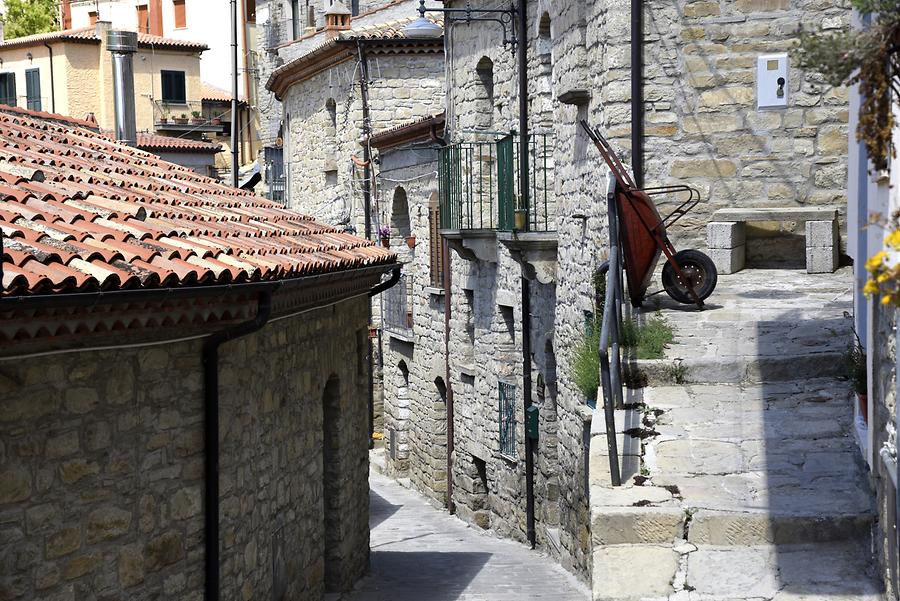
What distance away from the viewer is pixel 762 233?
1199 cm

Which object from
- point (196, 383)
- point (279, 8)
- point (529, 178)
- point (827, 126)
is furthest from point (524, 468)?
point (279, 8)

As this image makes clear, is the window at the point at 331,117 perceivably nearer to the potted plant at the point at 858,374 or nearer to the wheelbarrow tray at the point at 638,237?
the wheelbarrow tray at the point at 638,237

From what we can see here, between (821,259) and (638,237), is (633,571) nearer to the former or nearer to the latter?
(638,237)

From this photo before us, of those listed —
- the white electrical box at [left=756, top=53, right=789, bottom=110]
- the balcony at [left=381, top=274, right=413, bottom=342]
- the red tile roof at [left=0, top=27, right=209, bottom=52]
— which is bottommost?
the balcony at [left=381, top=274, right=413, bottom=342]

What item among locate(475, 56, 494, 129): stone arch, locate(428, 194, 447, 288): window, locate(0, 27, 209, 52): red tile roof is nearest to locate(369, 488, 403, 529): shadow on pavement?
locate(428, 194, 447, 288): window

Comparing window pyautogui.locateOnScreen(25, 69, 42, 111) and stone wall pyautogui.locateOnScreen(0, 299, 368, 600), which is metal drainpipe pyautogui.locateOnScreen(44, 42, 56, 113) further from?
stone wall pyautogui.locateOnScreen(0, 299, 368, 600)

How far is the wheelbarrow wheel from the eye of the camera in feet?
33.9

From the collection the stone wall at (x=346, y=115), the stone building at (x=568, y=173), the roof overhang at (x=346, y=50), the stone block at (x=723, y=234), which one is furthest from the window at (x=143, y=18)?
the stone block at (x=723, y=234)

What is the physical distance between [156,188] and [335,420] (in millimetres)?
A: 3034

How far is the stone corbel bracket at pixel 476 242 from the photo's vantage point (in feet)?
57.9

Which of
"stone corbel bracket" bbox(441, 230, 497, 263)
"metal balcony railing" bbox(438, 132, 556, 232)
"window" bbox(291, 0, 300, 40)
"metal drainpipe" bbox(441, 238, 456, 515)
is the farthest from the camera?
"window" bbox(291, 0, 300, 40)

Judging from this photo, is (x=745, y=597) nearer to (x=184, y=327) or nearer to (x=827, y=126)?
(x=184, y=327)

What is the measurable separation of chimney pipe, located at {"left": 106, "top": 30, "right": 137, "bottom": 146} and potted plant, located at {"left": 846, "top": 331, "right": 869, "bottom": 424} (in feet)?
33.2

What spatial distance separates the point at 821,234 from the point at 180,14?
47.9 metres
